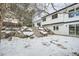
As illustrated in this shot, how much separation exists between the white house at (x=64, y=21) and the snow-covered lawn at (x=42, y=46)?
12cm

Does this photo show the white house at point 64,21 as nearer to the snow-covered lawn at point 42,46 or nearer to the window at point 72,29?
the window at point 72,29

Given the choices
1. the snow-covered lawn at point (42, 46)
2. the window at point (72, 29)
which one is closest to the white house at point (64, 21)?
the window at point (72, 29)

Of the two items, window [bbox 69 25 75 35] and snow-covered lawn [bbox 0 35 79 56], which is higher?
window [bbox 69 25 75 35]

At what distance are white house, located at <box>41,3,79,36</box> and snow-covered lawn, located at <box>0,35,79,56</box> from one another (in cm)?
12

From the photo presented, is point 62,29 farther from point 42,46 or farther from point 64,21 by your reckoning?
point 42,46

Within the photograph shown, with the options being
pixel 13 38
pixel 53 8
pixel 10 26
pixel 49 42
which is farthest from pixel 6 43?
pixel 53 8

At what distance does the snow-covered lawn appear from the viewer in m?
2.14

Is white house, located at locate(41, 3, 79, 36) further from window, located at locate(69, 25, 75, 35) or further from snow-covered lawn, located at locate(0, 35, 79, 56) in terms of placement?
snow-covered lawn, located at locate(0, 35, 79, 56)

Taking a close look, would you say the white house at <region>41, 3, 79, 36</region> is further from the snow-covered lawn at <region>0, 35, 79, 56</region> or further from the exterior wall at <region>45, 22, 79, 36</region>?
the snow-covered lawn at <region>0, 35, 79, 56</region>

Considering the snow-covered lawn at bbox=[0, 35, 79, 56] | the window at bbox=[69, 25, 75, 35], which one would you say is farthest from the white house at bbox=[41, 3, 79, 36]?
the snow-covered lawn at bbox=[0, 35, 79, 56]

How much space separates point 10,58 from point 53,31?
0.83 meters

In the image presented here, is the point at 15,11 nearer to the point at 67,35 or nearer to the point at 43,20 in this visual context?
the point at 43,20

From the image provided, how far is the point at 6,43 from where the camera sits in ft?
7.04

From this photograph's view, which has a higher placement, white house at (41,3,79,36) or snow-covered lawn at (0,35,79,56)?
white house at (41,3,79,36)
